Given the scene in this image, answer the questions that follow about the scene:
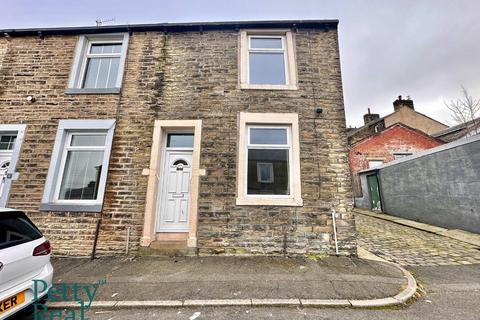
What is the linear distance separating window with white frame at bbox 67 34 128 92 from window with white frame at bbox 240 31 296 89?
371 centimetres

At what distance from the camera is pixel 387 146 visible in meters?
16.9

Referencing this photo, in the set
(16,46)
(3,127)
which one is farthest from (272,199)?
(16,46)

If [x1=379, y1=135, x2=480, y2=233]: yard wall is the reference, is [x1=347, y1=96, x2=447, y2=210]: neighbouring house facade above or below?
above

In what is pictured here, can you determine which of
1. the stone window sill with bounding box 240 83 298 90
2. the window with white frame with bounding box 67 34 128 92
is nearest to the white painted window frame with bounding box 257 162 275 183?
the stone window sill with bounding box 240 83 298 90

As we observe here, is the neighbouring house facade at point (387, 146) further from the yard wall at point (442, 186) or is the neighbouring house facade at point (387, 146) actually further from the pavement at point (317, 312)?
the pavement at point (317, 312)

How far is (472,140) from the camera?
7.39 m

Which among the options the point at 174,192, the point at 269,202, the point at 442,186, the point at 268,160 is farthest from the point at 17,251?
the point at 442,186

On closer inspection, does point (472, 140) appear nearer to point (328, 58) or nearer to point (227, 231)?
point (328, 58)

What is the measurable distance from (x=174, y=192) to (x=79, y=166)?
2.71m

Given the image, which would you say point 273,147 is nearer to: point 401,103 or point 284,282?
point 284,282

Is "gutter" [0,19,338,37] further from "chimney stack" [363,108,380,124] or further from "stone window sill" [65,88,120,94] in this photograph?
"chimney stack" [363,108,380,124]

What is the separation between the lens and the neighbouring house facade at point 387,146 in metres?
16.7

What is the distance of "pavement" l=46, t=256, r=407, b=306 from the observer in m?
3.30

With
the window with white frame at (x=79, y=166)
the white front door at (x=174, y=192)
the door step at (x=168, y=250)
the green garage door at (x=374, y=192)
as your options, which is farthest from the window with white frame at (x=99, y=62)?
the green garage door at (x=374, y=192)
